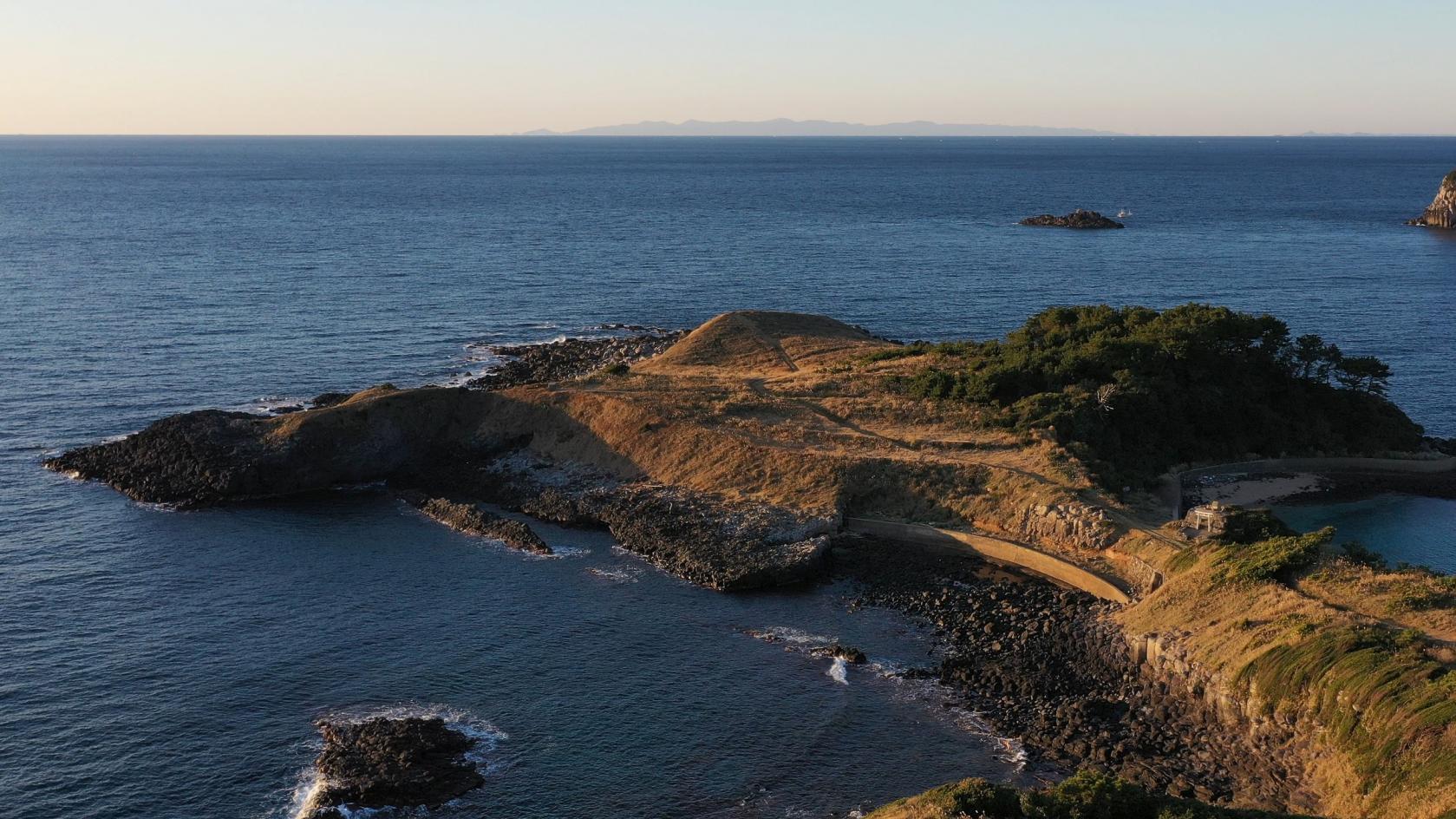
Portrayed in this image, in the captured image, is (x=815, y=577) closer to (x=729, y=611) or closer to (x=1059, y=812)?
(x=729, y=611)

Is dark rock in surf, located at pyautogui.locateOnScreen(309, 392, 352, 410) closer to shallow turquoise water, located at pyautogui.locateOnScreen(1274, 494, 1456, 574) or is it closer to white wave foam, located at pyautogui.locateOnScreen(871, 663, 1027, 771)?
white wave foam, located at pyautogui.locateOnScreen(871, 663, 1027, 771)

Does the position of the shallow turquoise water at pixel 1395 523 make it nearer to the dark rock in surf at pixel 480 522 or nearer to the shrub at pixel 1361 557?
the shrub at pixel 1361 557

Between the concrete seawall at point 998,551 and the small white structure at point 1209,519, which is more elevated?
the small white structure at point 1209,519

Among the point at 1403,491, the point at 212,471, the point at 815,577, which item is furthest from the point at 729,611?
the point at 1403,491

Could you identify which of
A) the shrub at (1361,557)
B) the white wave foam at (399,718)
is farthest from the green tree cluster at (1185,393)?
the white wave foam at (399,718)

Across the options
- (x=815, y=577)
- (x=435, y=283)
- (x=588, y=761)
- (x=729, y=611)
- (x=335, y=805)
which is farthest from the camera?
(x=435, y=283)

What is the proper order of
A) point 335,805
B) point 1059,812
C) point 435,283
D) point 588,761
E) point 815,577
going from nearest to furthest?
1. point 1059,812
2. point 335,805
3. point 588,761
4. point 815,577
5. point 435,283

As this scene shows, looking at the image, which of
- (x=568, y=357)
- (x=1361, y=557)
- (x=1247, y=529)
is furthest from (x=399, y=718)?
(x=568, y=357)
